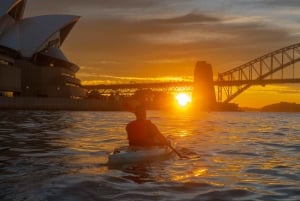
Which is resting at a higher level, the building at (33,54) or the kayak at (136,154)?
the building at (33,54)

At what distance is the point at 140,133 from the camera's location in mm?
14062

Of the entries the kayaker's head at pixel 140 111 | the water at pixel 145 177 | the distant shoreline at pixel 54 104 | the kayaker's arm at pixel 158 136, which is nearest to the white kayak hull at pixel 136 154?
the kayaker's arm at pixel 158 136

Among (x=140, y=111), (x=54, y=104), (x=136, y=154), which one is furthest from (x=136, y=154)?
(x=54, y=104)

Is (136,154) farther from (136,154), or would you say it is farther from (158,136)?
(158,136)

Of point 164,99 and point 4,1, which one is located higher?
point 4,1

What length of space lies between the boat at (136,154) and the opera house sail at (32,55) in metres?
65.0

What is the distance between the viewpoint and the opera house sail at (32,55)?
269ft

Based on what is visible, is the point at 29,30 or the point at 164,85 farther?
the point at 164,85

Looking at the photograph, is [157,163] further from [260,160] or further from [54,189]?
[54,189]

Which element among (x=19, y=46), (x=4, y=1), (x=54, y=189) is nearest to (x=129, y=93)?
(x=19, y=46)

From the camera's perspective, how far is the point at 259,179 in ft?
38.2

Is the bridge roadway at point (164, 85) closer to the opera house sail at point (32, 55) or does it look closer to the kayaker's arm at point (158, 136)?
the opera house sail at point (32, 55)

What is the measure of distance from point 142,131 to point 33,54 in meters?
77.1

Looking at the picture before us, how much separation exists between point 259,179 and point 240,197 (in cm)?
226
